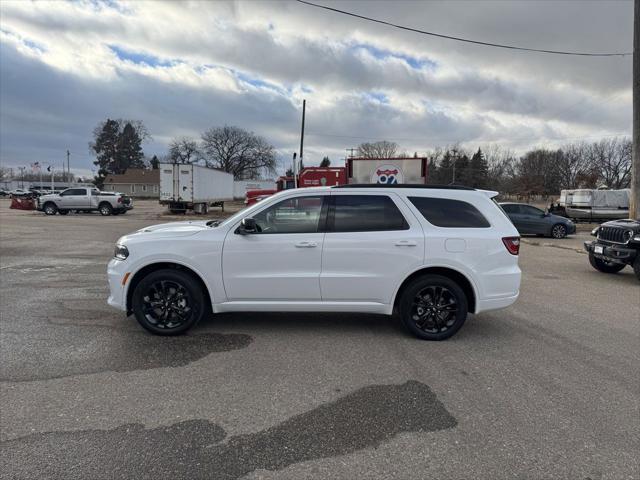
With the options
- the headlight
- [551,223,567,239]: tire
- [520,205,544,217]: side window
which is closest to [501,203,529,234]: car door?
[520,205,544,217]: side window

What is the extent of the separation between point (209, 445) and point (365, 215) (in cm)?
298

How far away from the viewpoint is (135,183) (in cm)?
8994

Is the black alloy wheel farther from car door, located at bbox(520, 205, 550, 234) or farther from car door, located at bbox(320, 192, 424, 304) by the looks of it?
car door, located at bbox(320, 192, 424, 304)

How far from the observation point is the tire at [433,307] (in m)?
4.89

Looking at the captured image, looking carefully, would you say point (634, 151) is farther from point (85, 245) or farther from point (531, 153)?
point (531, 153)

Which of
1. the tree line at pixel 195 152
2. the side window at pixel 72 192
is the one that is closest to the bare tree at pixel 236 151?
the tree line at pixel 195 152

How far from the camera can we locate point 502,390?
12.2ft

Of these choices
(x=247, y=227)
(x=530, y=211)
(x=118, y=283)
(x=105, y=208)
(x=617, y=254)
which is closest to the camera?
(x=247, y=227)

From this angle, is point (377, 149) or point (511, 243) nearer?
point (511, 243)

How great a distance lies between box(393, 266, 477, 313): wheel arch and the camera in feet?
16.2

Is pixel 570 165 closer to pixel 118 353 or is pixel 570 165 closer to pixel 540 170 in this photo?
pixel 540 170

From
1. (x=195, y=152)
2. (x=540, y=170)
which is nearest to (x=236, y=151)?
(x=195, y=152)

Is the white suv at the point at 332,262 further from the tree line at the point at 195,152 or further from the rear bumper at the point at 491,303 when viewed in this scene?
the tree line at the point at 195,152

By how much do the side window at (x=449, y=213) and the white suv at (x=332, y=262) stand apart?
1 centimetres
